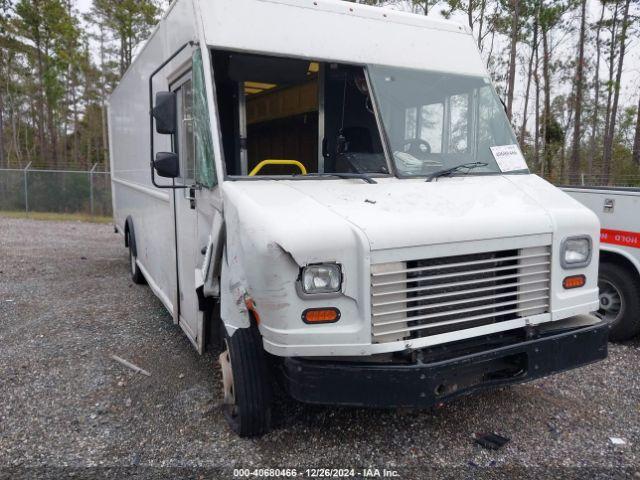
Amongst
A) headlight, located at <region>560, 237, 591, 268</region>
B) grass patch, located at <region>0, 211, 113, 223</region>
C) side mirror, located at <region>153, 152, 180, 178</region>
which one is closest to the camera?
headlight, located at <region>560, 237, 591, 268</region>

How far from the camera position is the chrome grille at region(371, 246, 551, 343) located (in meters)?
2.82

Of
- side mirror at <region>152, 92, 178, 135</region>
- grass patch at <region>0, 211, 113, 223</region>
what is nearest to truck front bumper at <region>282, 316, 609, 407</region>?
side mirror at <region>152, 92, 178, 135</region>

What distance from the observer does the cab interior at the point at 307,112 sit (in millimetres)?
4160

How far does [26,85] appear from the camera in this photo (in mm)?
29828

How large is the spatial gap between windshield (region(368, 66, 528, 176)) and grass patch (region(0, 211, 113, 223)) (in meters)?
15.4

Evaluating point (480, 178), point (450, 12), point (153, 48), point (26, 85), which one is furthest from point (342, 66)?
point (26, 85)

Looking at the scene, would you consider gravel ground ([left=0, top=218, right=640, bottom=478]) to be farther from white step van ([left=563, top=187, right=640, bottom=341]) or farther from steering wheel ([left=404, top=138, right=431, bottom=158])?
steering wheel ([left=404, top=138, right=431, bottom=158])

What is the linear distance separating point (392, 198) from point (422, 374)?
1.09 m

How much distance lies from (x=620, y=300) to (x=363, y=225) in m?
3.51

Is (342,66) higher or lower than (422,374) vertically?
higher

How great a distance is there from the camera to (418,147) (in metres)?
4.08

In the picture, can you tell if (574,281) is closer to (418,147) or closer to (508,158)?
(508,158)

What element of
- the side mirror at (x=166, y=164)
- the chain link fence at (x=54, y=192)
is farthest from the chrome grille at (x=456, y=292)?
the chain link fence at (x=54, y=192)

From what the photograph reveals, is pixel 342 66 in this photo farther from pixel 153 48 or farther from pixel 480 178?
pixel 153 48
